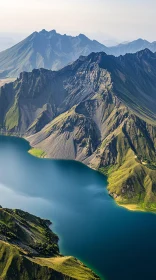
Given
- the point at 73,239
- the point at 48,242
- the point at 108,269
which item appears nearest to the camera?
the point at 108,269

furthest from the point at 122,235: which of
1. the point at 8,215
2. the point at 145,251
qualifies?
the point at 8,215

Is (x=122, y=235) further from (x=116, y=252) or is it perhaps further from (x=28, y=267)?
(x=28, y=267)

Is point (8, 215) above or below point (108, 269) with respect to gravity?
above

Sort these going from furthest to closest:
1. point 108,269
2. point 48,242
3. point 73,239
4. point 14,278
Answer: point 73,239 < point 48,242 < point 108,269 < point 14,278

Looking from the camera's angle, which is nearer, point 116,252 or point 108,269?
point 108,269

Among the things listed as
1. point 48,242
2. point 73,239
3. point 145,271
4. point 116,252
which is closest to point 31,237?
point 48,242

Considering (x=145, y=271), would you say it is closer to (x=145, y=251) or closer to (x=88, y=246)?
(x=145, y=251)
